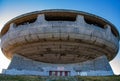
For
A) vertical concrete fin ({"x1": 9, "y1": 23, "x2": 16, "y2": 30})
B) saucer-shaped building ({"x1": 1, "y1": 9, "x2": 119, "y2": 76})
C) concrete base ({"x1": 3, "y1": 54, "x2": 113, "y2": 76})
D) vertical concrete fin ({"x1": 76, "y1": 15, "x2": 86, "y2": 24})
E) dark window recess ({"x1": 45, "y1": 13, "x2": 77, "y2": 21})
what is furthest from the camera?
vertical concrete fin ({"x1": 9, "y1": 23, "x2": 16, "y2": 30})

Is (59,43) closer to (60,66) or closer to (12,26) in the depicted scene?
(60,66)

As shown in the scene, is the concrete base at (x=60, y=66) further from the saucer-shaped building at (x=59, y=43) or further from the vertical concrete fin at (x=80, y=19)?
the vertical concrete fin at (x=80, y=19)

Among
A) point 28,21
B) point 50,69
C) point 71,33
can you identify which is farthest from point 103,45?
point 28,21

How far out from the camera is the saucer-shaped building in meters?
19.8

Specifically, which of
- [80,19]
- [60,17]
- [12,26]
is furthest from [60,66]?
[12,26]

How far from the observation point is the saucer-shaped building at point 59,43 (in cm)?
1981

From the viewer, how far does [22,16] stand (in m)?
21.5

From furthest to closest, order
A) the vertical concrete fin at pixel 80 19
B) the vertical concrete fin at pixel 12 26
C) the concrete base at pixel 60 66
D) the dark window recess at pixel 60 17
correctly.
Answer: the vertical concrete fin at pixel 12 26
the dark window recess at pixel 60 17
the concrete base at pixel 60 66
the vertical concrete fin at pixel 80 19

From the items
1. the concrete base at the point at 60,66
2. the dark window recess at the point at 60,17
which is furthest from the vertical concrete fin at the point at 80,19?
the concrete base at the point at 60,66

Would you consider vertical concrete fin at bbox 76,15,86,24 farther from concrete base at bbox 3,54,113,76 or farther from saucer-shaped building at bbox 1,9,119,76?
concrete base at bbox 3,54,113,76

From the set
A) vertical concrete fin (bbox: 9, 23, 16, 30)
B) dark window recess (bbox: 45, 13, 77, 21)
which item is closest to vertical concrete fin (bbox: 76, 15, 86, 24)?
dark window recess (bbox: 45, 13, 77, 21)

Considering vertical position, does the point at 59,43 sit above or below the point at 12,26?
below

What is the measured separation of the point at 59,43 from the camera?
797 inches

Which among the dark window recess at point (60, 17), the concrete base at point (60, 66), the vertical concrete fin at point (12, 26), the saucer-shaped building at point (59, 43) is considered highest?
the dark window recess at point (60, 17)
